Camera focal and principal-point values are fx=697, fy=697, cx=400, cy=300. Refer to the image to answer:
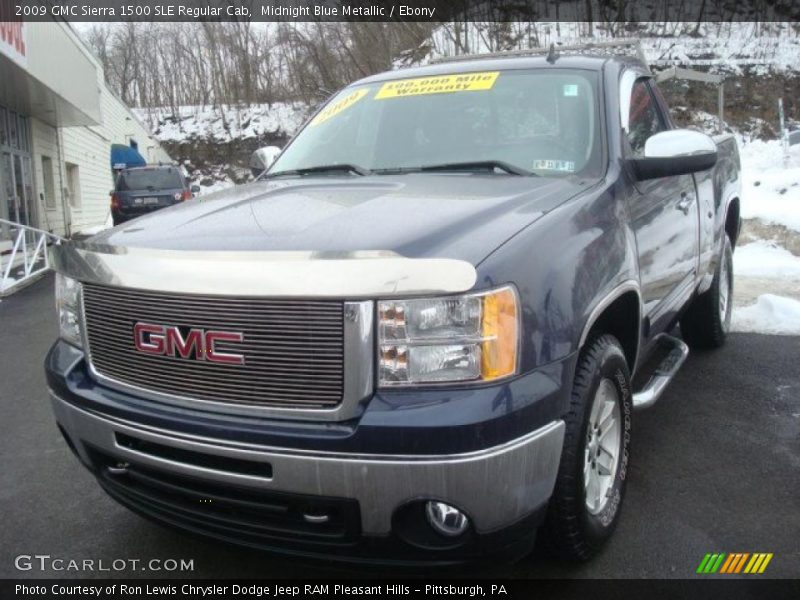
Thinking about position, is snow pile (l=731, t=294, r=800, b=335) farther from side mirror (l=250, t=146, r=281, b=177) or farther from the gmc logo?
the gmc logo

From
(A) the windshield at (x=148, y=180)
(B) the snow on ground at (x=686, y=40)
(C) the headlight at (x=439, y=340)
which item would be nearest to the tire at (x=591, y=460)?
(C) the headlight at (x=439, y=340)

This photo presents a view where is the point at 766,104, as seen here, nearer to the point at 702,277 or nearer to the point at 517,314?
the point at 702,277

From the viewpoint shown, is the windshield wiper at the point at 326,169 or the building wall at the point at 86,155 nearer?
the windshield wiper at the point at 326,169

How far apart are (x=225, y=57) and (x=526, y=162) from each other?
148 ft

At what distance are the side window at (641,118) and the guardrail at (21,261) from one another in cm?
736

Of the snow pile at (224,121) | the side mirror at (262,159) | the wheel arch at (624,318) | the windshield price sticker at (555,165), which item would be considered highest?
the snow pile at (224,121)

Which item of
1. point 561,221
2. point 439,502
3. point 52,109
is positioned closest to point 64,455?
point 439,502

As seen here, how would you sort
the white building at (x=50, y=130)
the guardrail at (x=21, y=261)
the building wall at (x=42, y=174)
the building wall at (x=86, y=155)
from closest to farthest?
the guardrail at (x=21, y=261)
the white building at (x=50, y=130)
the building wall at (x=42, y=174)
the building wall at (x=86, y=155)

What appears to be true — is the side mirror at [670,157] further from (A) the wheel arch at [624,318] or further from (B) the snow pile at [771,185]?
(B) the snow pile at [771,185]

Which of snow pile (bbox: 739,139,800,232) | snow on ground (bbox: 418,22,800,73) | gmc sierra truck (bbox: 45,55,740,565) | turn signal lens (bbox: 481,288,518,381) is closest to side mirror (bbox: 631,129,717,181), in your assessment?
gmc sierra truck (bbox: 45,55,740,565)

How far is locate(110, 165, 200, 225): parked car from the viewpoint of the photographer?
51.5 feet

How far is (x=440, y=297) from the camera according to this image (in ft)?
6.08

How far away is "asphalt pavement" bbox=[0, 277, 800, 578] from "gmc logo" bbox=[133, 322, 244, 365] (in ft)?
2.04

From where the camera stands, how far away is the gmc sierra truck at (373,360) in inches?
72.6
